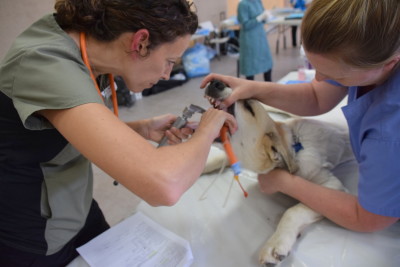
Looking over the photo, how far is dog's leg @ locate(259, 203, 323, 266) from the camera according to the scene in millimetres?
891

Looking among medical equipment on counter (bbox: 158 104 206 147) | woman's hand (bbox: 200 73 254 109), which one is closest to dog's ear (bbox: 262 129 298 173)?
woman's hand (bbox: 200 73 254 109)

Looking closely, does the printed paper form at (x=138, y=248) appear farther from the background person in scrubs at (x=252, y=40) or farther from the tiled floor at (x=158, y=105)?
the background person in scrubs at (x=252, y=40)

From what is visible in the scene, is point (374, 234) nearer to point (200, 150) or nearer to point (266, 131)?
point (266, 131)

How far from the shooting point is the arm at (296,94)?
129 cm

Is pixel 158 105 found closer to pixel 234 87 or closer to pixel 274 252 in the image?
pixel 234 87

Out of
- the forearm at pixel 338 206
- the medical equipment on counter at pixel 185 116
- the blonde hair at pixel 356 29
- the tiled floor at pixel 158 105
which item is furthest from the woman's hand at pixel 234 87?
the tiled floor at pixel 158 105

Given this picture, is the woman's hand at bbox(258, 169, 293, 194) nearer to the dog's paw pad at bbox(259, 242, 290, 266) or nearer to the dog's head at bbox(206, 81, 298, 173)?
the dog's head at bbox(206, 81, 298, 173)

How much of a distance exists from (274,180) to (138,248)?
0.56m

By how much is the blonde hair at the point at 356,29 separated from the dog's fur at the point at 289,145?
52cm

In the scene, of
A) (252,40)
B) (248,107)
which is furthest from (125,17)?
(252,40)

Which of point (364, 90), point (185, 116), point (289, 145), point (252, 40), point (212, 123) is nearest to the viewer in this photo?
point (212, 123)

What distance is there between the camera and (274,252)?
896mm

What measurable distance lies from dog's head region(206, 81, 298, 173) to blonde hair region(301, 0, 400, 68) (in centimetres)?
51

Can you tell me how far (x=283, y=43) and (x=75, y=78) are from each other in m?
6.78
